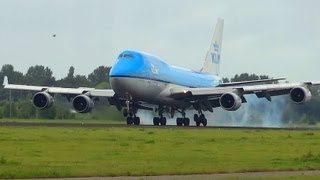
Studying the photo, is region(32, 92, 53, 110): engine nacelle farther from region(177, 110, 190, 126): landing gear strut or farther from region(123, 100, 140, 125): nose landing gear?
region(177, 110, 190, 126): landing gear strut

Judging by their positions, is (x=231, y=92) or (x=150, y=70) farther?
(x=150, y=70)

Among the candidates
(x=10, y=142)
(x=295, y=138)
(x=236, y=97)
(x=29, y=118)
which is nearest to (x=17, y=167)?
(x=10, y=142)

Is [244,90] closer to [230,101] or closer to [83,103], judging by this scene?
[230,101]

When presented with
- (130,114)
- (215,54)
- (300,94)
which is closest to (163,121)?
(130,114)

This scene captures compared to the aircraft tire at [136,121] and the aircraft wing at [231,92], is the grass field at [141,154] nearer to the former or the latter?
the aircraft tire at [136,121]

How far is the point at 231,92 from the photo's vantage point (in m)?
69.4

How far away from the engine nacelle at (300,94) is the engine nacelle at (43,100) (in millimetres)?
19590

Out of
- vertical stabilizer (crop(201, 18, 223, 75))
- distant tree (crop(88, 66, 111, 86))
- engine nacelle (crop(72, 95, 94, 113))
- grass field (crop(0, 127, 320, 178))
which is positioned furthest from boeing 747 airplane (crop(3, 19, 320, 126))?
distant tree (crop(88, 66, 111, 86))

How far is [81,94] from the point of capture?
240 feet

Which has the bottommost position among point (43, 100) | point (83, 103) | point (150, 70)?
point (83, 103)

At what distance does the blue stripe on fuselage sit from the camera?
6881cm

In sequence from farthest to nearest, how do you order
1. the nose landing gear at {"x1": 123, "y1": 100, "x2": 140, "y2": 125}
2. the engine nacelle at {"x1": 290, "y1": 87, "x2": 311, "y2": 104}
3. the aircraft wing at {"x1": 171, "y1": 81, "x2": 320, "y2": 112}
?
the nose landing gear at {"x1": 123, "y1": 100, "x2": 140, "y2": 125}
the aircraft wing at {"x1": 171, "y1": 81, "x2": 320, "y2": 112}
the engine nacelle at {"x1": 290, "y1": 87, "x2": 311, "y2": 104}

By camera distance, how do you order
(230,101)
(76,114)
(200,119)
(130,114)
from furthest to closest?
1. (76,114)
2. (200,119)
3. (130,114)
4. (230,101)

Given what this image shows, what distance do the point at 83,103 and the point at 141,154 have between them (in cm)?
3799
